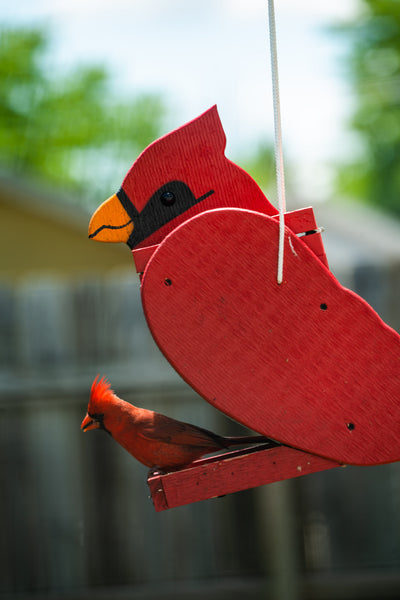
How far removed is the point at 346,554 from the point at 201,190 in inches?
74.5

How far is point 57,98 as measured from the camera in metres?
12.1

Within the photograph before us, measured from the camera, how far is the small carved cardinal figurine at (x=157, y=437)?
898mm

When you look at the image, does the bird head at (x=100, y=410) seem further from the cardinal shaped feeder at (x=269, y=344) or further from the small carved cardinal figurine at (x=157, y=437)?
the cardinal shaped feeder at (x=269, y=344)

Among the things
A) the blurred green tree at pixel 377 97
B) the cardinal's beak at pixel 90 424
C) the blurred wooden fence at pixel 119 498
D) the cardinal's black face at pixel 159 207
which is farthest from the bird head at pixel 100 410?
the blurred green tree at pixel 377 97

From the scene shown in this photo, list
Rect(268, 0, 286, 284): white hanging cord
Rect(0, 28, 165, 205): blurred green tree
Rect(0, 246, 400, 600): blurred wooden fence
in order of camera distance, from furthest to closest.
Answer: Rect(0, 28, 165, 205): blurred green tree, Rect(0, 246, 400, 600): blurred wooden fence, Rect(268, 0, 286, 284): white hanging cord

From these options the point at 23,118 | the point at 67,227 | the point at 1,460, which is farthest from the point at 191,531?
the point at 23,118

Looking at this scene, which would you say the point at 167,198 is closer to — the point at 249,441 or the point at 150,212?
the point at 150,212

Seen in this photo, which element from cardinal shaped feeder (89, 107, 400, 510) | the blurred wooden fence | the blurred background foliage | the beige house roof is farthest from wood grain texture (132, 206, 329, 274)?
the blurred background foliage

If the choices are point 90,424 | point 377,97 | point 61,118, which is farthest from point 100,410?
point 377,97

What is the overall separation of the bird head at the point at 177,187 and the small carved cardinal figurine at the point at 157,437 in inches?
10.4

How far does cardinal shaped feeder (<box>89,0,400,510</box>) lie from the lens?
0.82m

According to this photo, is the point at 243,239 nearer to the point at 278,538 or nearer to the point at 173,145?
the point at 173,145

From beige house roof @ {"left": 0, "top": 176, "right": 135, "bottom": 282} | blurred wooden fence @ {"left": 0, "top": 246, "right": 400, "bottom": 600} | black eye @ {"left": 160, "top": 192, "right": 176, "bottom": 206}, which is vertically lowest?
blurred wooden fence @ {"left": 0, "top": 246, "right": 400, "bottom": 600}

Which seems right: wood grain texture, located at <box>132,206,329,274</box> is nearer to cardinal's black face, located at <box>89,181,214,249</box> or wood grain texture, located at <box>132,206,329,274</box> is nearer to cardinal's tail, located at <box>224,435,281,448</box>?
cardinal's black face, located at <box>89,181,214,249</box>
